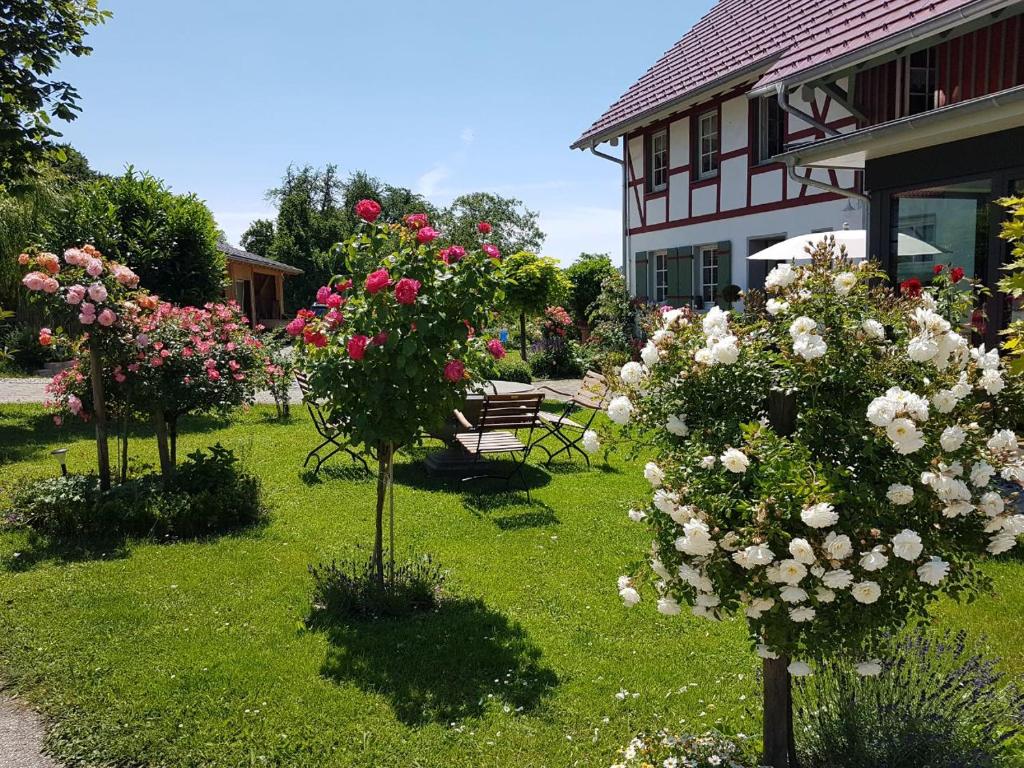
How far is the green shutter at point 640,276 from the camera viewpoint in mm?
17672

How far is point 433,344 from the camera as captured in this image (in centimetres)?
441

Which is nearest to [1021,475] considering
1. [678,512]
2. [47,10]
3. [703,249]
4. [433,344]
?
[678,512]

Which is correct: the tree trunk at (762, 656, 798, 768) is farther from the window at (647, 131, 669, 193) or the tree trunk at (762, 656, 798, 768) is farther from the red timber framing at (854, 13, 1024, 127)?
the window at (647, 131, 669, 193)

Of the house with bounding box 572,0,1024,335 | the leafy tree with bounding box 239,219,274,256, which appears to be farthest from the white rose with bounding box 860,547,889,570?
the leafy tree with bounding box 239,219,274,256

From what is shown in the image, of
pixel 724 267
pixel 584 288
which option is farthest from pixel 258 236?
pixel 724 267

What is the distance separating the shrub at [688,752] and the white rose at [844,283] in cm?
172

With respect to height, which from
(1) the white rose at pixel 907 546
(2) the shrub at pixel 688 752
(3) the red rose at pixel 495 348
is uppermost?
(3) the red rose at pixel 495 348

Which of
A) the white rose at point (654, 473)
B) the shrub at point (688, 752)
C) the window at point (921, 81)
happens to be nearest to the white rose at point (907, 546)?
the white rose at point (654, 473)

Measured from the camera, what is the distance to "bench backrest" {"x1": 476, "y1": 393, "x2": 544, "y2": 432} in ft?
25.3

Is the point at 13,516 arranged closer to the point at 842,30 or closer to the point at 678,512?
the point at 678,512

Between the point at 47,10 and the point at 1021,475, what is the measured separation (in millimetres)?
12575

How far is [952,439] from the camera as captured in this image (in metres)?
2.29

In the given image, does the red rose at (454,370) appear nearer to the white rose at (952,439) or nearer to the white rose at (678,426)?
the white rose at (678,426)

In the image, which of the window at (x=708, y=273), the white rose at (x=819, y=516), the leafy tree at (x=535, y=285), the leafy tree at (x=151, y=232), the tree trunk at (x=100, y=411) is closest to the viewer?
the white rose at (x=819, y=516)
